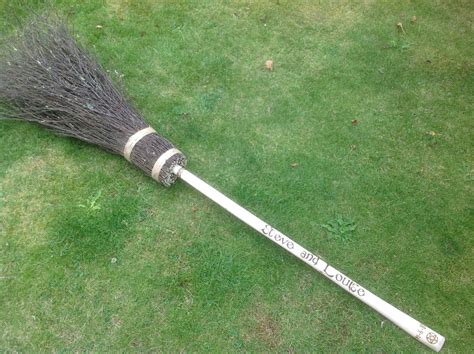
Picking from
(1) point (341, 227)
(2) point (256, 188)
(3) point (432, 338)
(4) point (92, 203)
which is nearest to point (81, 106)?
(4) point (92, 203)

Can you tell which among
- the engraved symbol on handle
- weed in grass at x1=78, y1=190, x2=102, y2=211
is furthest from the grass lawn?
the engraved symbol on handle

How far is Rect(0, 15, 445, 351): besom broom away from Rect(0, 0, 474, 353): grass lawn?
20 centimetres

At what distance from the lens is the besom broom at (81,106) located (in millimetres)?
3426

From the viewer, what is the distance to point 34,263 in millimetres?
3305

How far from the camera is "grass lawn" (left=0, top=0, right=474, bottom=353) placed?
10.4ft

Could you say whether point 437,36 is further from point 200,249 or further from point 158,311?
point 158,311

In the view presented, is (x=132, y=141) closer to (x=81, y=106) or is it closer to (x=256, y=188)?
(x=81, y=106)

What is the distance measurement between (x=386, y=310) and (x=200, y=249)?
1.37 m

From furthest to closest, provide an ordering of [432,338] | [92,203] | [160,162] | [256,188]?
[256,188] → [92,203] → [160,162] → [432,338]

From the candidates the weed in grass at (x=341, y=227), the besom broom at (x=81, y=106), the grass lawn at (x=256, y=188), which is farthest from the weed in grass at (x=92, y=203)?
the weed in grass at (x=341, y=227)

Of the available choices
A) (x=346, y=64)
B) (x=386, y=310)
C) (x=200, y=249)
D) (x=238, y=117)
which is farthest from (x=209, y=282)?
(x=346, y=64)

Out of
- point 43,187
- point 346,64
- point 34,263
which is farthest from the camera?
point 346,64

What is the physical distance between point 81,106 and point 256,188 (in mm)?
1521

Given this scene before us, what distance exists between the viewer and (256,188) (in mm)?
3646
